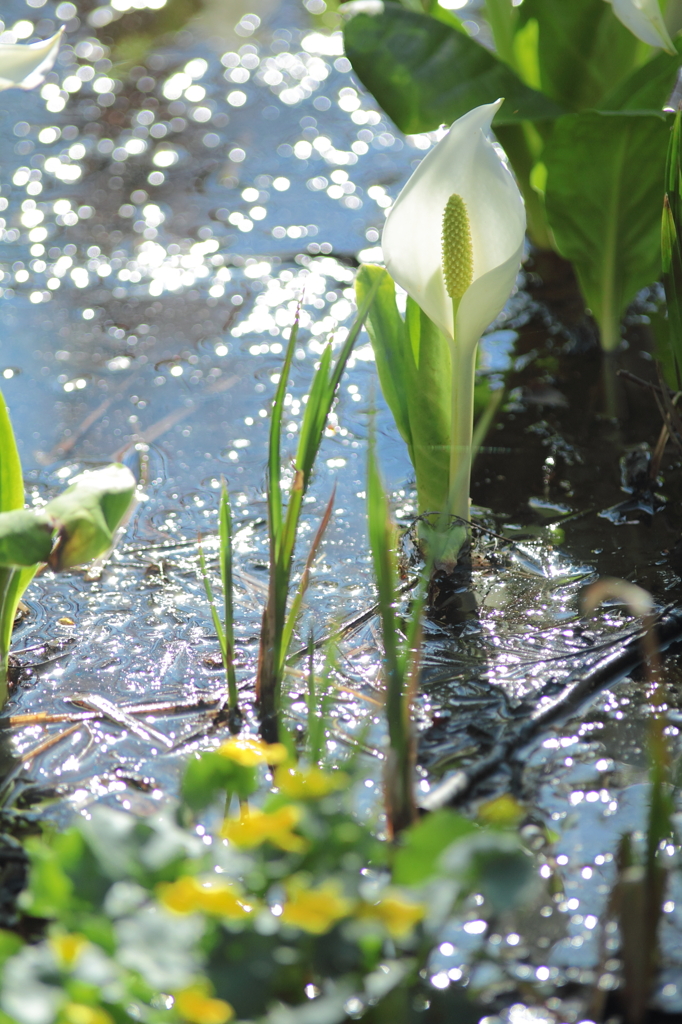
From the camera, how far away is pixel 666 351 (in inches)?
56.2

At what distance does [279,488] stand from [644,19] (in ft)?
2.40

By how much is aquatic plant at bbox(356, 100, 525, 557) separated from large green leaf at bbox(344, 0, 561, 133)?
0.47 metres

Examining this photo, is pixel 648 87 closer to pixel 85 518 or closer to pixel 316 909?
pixel 85 518

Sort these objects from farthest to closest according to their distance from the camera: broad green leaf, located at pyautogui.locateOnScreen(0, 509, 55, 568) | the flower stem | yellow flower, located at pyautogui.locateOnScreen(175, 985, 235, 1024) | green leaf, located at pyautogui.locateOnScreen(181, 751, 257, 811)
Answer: the flower stem → broad green leaf, located at pyautogui.locateOnScreen(0, 509, 55, 568) → green leaf, located at pyautogui.locateOnScreen(181, 751, 257, 811) → yellow flower, located at pyautogui.locateOnScreen(175, 985, 235, 1024)

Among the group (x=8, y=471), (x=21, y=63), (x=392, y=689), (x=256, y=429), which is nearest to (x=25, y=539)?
(x=8, y=471)

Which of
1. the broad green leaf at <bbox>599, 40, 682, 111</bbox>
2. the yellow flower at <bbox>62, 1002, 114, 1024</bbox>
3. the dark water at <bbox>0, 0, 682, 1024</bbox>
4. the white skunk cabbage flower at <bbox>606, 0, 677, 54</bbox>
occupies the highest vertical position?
the white skunk cabbage flower at <bbox>606, 0, 677, 54</bbox>

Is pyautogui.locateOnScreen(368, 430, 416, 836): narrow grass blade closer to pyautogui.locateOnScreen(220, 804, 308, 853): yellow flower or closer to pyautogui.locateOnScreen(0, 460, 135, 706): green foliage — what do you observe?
pyautogui.locateOnScreen(220, 804, 308, 853): yellow flower

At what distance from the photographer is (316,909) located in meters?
0.45

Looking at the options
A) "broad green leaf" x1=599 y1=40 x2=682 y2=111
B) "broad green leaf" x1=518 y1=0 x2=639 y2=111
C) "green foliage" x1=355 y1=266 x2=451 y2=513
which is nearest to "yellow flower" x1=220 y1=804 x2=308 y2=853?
"green foliage" x1=355 y1=266 x2=451 y2=513

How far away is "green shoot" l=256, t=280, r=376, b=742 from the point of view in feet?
2.46

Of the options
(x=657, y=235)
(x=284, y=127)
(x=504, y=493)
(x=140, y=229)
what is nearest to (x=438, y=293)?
(x=504, y=493)

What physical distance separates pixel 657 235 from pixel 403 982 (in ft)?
3.81

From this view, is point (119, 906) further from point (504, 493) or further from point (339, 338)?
point (339, 338)

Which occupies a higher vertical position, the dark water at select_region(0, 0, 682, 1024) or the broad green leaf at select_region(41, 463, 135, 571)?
the broad green leaf at select_region(41, 463, 135, 571)
